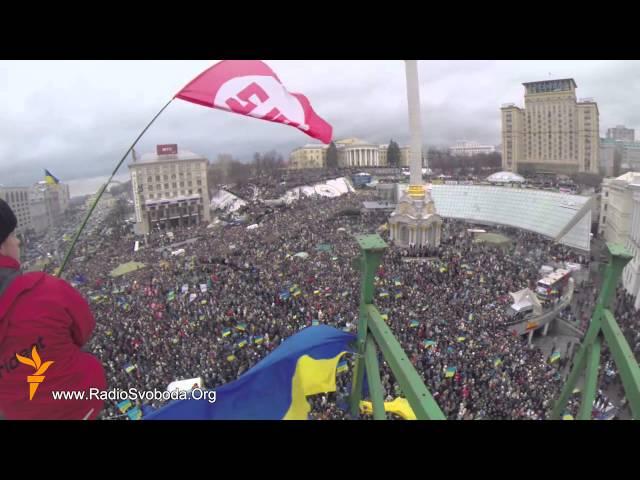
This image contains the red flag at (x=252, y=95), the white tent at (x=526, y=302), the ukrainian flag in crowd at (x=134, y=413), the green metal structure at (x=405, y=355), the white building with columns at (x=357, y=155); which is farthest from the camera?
the white building with columns at (x=357, y=155)

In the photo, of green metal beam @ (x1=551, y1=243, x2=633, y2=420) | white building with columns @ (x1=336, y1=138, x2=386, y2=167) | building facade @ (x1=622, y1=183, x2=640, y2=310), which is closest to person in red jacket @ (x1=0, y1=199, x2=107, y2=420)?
green metal beam @ (x1=551, y1=243, x2=633, y2=420)

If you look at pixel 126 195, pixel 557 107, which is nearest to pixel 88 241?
pixel 126 195

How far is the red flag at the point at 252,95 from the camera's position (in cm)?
441

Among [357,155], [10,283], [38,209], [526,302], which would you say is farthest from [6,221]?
[357,155]

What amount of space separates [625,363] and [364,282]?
2.45 m

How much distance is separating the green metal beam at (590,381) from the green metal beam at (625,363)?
0.99 feet

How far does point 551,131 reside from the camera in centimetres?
6481

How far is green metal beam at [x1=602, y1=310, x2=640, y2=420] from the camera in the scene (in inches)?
135

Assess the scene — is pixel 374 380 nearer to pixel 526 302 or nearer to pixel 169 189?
pixel 526 302

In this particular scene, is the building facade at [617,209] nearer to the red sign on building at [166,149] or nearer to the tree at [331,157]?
the red sign on building at [166,149]

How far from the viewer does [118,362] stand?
12188 millimetres

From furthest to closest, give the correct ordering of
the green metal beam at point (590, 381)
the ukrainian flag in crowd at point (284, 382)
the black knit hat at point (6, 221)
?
the ukrainian flag in crowd at point (284, 382)
the green metal beam at point (590, 381)
the black knit hat at point (6, 221)

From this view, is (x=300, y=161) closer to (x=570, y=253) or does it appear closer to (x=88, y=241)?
(x=88, y=241)

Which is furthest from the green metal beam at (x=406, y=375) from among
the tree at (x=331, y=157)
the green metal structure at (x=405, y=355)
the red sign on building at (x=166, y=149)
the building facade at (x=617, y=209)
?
the tree at (x=331, y=157)
